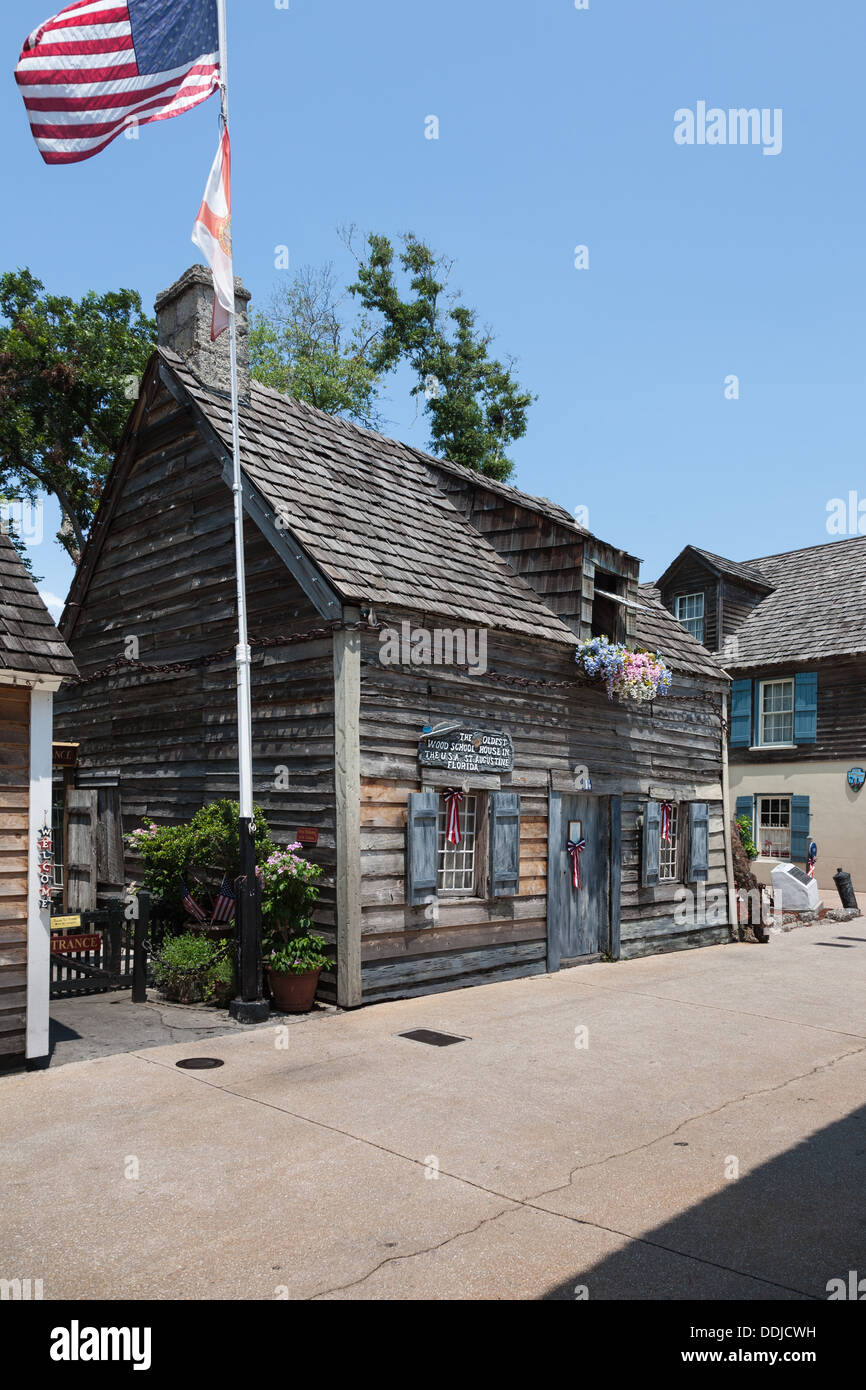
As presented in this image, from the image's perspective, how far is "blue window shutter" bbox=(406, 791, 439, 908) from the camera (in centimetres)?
1075

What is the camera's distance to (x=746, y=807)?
2600 centimetres

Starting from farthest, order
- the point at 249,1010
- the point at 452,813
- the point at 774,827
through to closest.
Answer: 1. the point at 774,827
2. the point at 452,813
3. the point at 249,1010

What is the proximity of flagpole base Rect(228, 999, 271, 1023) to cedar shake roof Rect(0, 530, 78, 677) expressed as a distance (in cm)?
367

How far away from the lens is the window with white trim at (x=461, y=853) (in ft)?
38.4

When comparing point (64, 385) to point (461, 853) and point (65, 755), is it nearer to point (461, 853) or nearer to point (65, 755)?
point (65, 755)

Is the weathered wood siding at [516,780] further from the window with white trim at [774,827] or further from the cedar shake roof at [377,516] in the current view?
the window with white trim at [774,827]

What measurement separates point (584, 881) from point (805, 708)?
43.6 feet

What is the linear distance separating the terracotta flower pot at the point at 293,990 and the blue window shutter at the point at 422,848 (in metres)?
1.43

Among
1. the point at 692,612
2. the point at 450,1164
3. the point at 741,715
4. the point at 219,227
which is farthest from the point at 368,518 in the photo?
the point at 692,612

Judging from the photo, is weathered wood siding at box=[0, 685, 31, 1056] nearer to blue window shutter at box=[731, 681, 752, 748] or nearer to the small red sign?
the small red sign

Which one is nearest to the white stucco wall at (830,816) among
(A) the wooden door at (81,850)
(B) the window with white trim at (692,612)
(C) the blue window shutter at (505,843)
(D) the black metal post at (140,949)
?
(B) the window with white trim at (692,612)

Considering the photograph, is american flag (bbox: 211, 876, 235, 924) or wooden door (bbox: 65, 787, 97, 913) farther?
wooden door (bbox: 65, 787, 97, 913)

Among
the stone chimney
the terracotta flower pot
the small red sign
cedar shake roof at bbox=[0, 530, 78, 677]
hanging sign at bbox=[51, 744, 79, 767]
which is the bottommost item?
the terracotta flower pot

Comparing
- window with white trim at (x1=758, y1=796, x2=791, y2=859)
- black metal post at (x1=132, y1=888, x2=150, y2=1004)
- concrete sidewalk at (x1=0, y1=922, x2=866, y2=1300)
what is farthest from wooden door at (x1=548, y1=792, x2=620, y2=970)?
window with white trim at (x1=758, y1=796, x2=791, y2=859)
